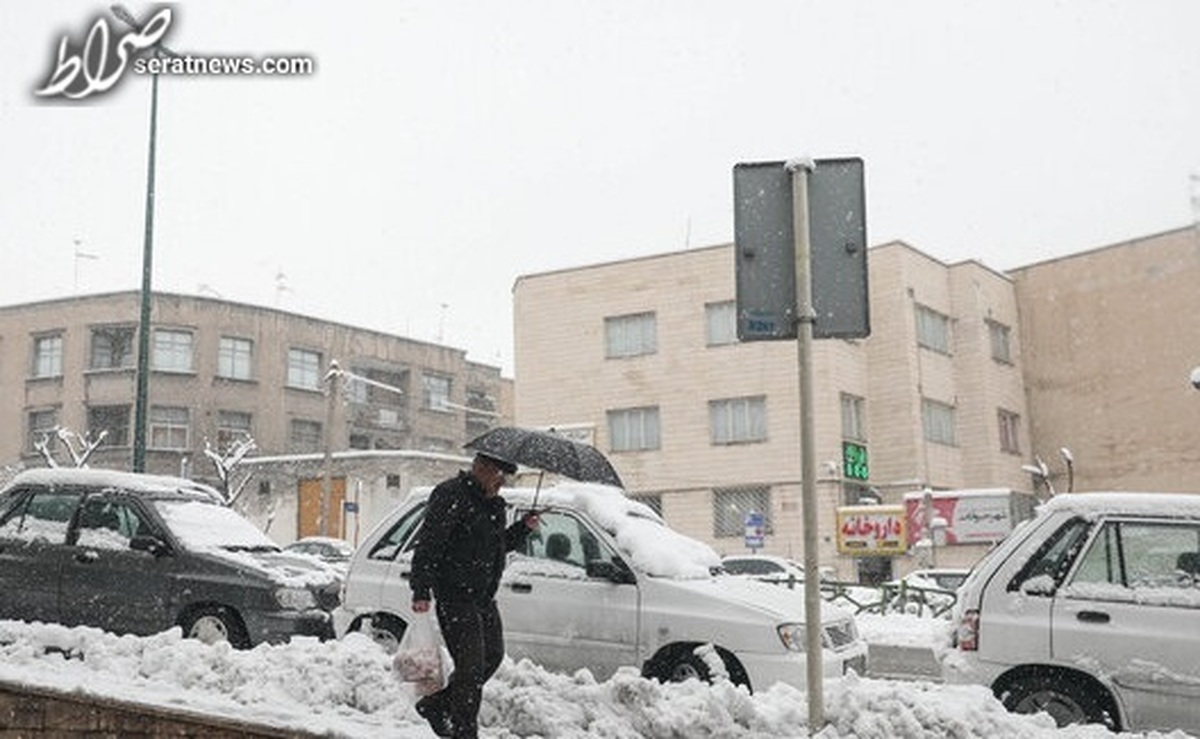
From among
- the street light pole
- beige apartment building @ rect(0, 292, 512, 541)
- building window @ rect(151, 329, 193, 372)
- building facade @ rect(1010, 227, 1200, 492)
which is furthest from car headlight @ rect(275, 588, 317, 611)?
building window @ rect(151, 329, 193, 372)

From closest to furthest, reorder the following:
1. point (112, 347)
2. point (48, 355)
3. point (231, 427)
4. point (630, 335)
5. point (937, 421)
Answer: point (630, 335) < point (937, 421) < point (112, 347) < point (231, 427) < point (48, 355)

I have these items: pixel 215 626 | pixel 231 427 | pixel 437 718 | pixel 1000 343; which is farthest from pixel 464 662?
pixel 231 427

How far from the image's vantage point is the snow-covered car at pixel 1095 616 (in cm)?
650

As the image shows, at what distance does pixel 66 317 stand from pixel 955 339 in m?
35.6

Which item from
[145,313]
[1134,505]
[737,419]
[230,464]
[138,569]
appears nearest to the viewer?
[1134,505]

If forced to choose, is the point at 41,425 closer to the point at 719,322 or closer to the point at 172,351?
the point at 172,351

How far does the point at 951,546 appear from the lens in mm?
33562

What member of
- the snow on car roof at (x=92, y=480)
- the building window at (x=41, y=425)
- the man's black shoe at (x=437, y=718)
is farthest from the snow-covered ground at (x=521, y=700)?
the building window at (x=41, y=425)

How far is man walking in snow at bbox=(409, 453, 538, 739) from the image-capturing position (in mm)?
5898

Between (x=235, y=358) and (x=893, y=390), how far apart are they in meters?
28.0

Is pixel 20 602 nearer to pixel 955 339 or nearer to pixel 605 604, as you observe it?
pixel 605 604

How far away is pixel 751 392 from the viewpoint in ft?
116

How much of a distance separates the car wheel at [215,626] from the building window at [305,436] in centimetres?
4247

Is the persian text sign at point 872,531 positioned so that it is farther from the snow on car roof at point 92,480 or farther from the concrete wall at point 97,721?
the concrete wall at point 97,721
